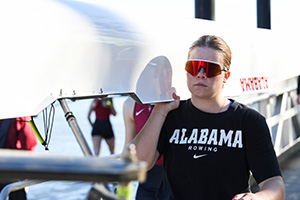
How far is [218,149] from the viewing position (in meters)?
2.06

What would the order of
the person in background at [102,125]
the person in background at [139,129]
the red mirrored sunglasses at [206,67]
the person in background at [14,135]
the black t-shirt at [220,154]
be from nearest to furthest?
the black t-shirt at [220,154], the red mirrored sunglasses at [206,67], the person in background at [139,129], the person in background at [14,135], the person in background at [102,125]

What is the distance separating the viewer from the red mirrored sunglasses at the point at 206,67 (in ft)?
7.07

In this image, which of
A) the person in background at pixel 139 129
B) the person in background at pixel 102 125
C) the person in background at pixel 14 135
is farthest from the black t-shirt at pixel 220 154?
the person in background at pixel 102 125

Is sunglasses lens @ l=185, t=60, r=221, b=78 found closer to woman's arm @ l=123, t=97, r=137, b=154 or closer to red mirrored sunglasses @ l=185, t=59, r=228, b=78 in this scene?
red mirrored sunglasses @ l=185, t=59, r=228, b=78

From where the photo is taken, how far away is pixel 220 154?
205 cm

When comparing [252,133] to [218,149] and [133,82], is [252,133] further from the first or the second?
[133,82]

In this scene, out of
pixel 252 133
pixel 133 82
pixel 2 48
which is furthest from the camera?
pixel 133 82

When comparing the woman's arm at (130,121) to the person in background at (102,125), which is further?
the person in background at (102,125)

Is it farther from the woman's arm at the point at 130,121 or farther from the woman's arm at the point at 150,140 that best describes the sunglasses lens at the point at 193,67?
the woman's arm at the point at 130,121

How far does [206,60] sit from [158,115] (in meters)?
0.34

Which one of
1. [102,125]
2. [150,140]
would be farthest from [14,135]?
[102,125]

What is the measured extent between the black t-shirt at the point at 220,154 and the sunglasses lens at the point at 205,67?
0.17 m

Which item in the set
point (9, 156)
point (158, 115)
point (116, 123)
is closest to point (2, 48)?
point (158, 115)

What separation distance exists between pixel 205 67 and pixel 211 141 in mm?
337
